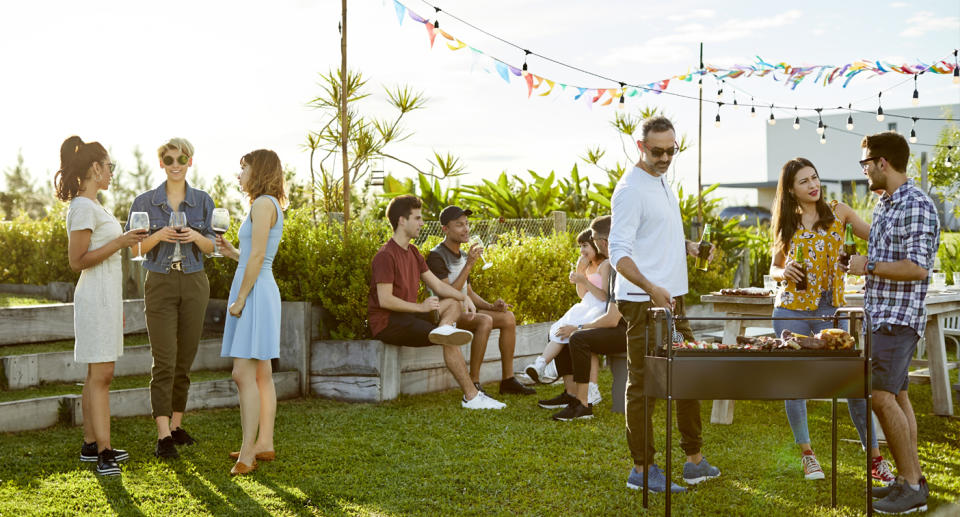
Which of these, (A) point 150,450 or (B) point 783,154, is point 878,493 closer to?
(A) point 150,450

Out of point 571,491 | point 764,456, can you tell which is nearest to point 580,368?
point 764,456

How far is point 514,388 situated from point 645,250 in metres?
3.37

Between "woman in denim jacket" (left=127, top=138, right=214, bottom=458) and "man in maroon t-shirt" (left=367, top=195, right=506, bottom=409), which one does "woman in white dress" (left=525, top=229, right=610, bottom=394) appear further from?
"woman in denim jacket" (left=127, top=138, right=214, bottom=458)

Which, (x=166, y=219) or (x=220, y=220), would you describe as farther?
(x=166, y=219)

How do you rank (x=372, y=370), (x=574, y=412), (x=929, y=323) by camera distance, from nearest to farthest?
1. (x=574, y=412)
2. (x=929, y=323)
3. (x=372, y=370)

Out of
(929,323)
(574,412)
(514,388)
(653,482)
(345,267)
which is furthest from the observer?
(514,388)

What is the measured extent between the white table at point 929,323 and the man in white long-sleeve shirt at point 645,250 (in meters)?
1.67

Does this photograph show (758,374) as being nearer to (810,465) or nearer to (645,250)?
(645,250)

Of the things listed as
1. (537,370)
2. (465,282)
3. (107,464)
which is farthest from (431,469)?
(465,282)

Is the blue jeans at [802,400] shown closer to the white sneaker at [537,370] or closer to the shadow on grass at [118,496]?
the white sneaker at [537,370]

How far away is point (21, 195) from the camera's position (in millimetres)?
22562

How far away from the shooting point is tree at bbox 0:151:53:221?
20.1 m

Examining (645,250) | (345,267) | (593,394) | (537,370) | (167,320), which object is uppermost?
(645,250)

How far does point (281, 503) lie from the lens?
421 cm
